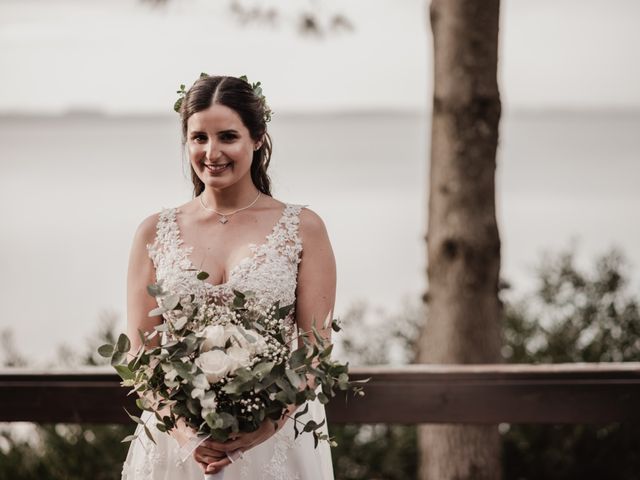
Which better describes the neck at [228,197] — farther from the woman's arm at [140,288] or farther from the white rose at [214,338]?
the white rose at [214,338]

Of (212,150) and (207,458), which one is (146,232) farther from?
(207,458)

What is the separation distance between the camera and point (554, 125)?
4375cm

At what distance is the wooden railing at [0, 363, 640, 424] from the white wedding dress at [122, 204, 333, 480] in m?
0.53

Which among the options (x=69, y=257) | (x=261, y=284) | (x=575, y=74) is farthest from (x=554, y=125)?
(x=261, y=284)

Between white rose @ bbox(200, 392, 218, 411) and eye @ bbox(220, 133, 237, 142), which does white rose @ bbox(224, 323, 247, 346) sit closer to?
white rose @ bbox(200, 392, 218, 411)

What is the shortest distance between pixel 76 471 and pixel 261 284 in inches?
106

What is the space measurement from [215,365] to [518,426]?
320 cm

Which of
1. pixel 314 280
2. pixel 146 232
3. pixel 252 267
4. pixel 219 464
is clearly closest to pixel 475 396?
pixel 314 280

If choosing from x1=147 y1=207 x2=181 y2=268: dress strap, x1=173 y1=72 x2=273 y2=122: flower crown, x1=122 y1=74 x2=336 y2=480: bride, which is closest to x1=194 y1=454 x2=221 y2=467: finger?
x1=122 y1=74 x2=336 y2=480: bride

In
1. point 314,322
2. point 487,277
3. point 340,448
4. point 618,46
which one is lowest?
point 340,448

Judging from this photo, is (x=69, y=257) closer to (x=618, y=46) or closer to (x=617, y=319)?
(x=617, y=319)

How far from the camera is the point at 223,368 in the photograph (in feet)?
7.79

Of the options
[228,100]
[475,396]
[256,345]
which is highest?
[228,100]

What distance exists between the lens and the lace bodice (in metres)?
2.82
